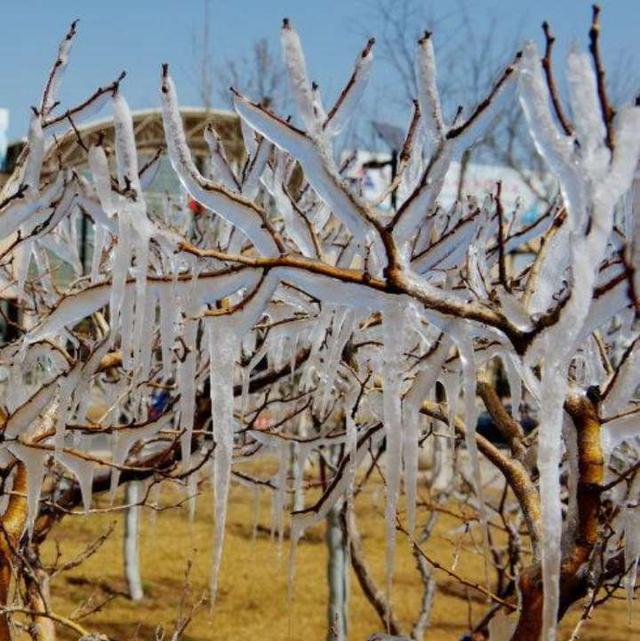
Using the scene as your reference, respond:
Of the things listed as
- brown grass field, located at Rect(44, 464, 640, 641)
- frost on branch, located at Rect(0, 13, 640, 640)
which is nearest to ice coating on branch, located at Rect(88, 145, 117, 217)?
frost on branch, located at Rect(0, 13, 640, 640)

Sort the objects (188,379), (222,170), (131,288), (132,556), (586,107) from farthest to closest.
→ (132,556), (222,170), (188,379), (131,288), (586,107)

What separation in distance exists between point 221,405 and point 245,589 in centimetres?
789

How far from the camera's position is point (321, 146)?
6.38 ft

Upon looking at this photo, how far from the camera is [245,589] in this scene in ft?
31.4

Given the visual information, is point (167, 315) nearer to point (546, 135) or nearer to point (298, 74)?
point (298, 74)

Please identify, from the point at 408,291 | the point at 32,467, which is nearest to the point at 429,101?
the point at 408,291

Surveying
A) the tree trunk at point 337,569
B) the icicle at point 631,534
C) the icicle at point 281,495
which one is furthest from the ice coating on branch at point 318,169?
the tree trunk at point 337,569

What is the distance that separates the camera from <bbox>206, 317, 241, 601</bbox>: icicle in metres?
2.04

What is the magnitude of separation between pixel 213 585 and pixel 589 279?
1.03m

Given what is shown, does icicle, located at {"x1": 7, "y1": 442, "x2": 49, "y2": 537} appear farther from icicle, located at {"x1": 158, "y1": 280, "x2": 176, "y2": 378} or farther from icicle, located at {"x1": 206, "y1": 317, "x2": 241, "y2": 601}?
icicle, located at {"x1": 206, "y1": 317, "x2": 241, "y2": 601}

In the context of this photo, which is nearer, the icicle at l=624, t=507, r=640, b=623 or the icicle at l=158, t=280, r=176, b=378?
the icicle at l=158, t=280, r=176, b=378

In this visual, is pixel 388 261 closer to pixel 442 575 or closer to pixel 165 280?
pixel 165 280

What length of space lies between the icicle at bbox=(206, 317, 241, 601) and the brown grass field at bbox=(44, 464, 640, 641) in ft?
16.5

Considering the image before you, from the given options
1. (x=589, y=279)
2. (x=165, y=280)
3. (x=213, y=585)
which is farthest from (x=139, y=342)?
(x=589, y=279)
